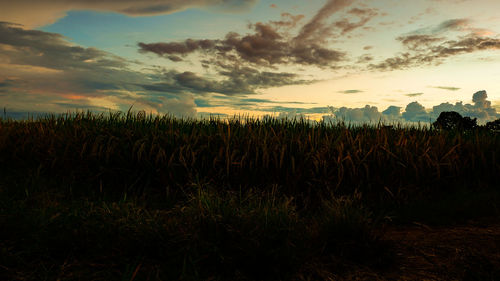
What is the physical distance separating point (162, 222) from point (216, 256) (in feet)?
2.26

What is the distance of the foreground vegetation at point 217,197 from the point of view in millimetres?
2744

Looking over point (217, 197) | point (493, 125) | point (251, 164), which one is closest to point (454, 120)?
point (493, 125)

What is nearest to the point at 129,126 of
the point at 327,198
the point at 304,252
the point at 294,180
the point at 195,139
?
the point at 195,139

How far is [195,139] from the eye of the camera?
573 cm

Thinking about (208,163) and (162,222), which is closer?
(162,222)

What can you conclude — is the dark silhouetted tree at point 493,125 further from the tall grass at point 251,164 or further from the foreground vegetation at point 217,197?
the tall grass at point 251,164

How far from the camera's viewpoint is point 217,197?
10.5ft

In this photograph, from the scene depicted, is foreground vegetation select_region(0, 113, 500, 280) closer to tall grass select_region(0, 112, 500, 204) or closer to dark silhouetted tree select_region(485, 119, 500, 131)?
tall grass select_region(0, 112, 500, 204)

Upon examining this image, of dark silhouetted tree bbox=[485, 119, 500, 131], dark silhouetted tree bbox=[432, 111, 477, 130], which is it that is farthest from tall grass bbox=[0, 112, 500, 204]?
dark silhouetted tree bbox=[432, 111, 477, 130]

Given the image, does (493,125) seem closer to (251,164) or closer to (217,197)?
(251,164)

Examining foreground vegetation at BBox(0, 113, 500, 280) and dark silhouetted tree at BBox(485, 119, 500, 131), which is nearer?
foreground vegetation at BBox(0, 113, 500, 280)

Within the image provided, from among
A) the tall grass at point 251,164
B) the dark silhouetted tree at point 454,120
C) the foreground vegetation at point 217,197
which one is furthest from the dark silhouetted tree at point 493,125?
the tall grass at point 251,164

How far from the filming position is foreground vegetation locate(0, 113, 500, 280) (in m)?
2.74

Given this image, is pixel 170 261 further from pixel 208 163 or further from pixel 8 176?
pixel 8 176
